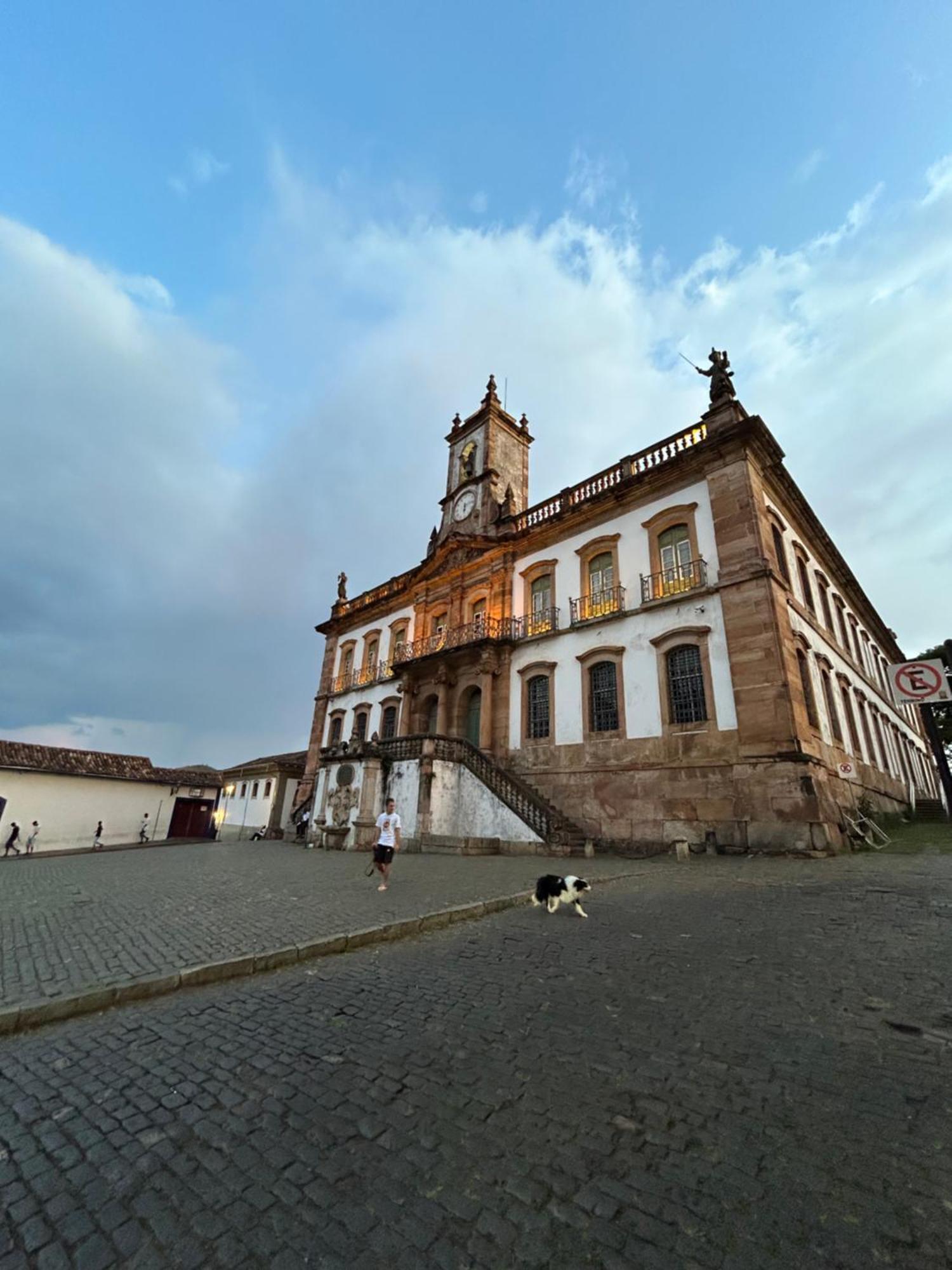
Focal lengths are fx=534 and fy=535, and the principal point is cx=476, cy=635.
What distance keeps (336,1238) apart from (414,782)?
14710mm

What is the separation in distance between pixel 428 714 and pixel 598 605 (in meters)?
9.32

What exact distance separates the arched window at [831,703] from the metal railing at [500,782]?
8.96 meters

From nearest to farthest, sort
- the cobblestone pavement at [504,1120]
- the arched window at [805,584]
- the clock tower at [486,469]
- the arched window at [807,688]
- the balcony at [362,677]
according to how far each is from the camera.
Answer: the cobblestone pavement at [504,1120] → the arched window at [807,688] → the arched window at [805,584] → the clock tower at [486,469] → the balcony at [362,677]

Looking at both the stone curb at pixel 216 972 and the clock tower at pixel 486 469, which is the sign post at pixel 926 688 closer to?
the stone curb at pixel 216 972

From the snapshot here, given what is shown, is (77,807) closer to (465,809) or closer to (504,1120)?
(465,809)

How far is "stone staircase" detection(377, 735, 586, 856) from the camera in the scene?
14391mm

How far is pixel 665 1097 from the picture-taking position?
266cm

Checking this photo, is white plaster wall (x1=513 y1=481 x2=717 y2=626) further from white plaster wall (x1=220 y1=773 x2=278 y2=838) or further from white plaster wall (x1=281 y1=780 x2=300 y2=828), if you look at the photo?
white plaster wall (x1=220 y1=773 x2=278 y2=838)

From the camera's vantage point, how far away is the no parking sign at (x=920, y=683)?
541 cm

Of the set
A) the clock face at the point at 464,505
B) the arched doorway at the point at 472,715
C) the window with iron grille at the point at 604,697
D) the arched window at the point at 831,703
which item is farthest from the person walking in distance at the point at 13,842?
the arched window at the point at 831,703

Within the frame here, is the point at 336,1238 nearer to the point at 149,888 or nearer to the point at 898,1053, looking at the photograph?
the point at 898,1053

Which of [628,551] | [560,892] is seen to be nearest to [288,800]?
[628,551]

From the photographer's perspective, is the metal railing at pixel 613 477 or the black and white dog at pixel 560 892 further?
the metal railing at pixel 613 477

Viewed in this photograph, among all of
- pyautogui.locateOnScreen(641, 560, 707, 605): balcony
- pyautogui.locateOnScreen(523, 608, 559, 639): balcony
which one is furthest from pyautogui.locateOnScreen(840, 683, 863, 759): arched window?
pyautogui.locateOnScreen(523, 608, 559, 639): balcony
